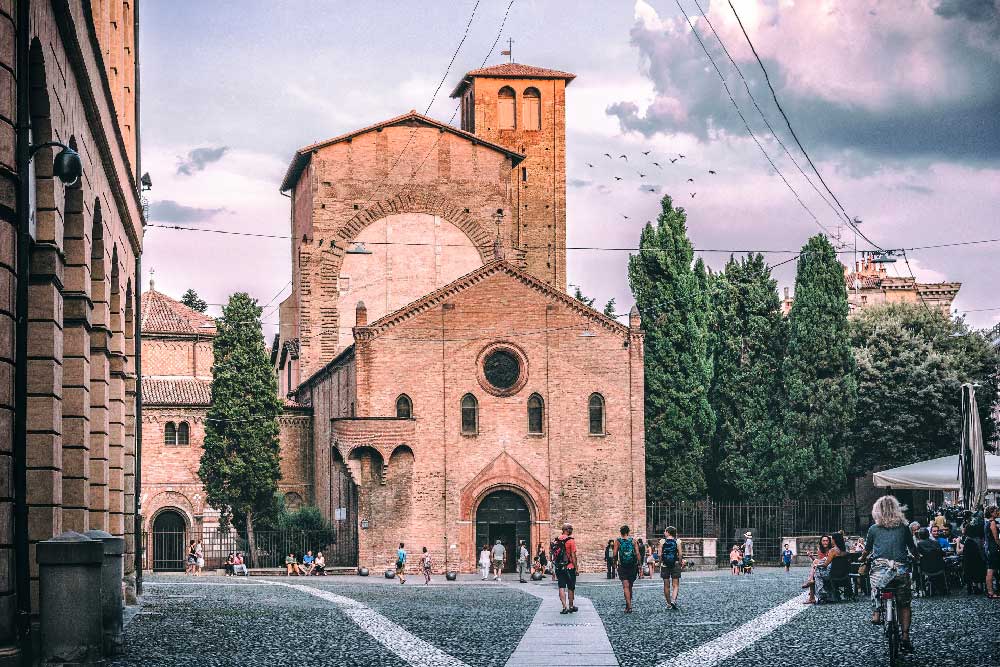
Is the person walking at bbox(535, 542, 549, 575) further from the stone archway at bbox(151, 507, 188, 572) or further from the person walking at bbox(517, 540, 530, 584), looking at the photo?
the stone archway at bbox(151, 507, 188, 572)

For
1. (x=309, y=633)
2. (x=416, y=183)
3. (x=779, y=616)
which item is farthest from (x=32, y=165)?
(x=416, y=183)

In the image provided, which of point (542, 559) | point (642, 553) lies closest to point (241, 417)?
point (542, 559)

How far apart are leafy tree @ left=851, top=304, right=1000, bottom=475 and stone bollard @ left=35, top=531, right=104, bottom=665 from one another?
4218 centimetres

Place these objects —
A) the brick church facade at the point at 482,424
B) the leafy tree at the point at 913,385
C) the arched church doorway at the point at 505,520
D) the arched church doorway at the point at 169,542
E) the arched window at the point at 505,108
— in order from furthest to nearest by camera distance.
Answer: the arched window at the point at 505,108
the arched church doorway at the point at 169,542
the leafy tree at the point at 913,385
the arched church doorway at the point at 505,520
the brick church facade at the point at 482,424

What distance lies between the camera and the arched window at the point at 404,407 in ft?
146

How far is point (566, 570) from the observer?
2114cm

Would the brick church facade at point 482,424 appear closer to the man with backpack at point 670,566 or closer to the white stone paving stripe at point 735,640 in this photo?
the man with backpack at point 670,566

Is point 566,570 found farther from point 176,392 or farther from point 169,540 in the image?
point 176,392

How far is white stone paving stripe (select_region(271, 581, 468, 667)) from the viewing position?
14.6m

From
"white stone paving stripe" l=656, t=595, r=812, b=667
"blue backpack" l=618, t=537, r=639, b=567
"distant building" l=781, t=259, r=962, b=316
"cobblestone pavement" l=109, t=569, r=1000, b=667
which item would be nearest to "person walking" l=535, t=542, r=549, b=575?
"cobblestone pavement" l=109, t=569, r=1000, b=667

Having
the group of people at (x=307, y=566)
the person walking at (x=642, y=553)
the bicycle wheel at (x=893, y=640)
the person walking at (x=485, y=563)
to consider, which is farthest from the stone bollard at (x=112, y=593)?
the group of people at (x=307, y=566)

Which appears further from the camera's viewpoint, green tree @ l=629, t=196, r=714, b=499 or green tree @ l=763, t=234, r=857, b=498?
green tree @ l=763, t=234, r=857, b=498

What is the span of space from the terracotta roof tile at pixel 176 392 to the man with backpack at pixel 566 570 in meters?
33.1

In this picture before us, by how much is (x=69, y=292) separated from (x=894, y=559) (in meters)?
10.1
